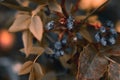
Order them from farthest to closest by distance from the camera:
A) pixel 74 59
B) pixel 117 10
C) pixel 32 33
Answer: pixel 117 10 → pixel 74 59 → pixel 32 33

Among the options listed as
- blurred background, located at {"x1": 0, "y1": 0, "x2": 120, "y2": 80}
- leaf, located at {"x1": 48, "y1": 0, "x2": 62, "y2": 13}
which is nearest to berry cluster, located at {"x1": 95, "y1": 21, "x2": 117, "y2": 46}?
leaf, located at {"x1": 48, "y1": 0, "x2": 62, "y2": 13}

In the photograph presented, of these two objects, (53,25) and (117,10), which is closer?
(53,25)

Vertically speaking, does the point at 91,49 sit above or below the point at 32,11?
below

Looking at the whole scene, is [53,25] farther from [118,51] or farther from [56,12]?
[118,51]

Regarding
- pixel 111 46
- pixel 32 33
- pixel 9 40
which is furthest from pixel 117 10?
pixel 32 33

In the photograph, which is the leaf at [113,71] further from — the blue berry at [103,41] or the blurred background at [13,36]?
the blurred background at [13,36]

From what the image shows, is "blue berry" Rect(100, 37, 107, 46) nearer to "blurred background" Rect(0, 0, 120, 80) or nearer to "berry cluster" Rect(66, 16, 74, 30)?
"berry cluster" Rect(66, 16, 74, 30)
